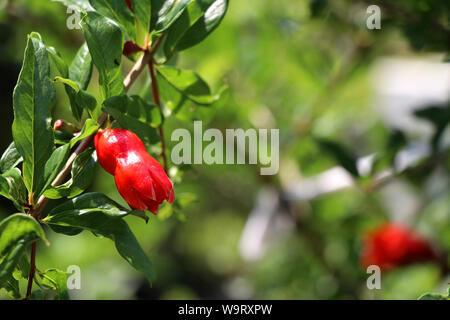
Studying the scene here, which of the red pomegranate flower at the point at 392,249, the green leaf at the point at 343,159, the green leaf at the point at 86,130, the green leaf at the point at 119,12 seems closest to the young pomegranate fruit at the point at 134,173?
the green leaf at the point at 86,130

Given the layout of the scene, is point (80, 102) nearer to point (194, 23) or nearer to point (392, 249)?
point (194, 23)

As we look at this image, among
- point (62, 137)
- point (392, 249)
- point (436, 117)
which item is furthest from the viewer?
point (392, 249)

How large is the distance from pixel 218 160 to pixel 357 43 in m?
0.42

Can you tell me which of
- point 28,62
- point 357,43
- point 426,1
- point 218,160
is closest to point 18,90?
point 28,62

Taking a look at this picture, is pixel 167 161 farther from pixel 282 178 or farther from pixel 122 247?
pixel 282 178

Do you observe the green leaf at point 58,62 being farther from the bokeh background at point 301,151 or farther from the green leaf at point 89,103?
the bokeh background at point 301,151

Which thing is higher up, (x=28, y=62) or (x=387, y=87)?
(x=387, y=87)

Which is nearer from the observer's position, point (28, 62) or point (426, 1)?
point (28, 62)

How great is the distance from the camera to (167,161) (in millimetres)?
605

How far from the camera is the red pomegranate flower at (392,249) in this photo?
1.14m

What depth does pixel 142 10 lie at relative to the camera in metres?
0.48

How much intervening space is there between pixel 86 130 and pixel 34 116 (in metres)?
0.05

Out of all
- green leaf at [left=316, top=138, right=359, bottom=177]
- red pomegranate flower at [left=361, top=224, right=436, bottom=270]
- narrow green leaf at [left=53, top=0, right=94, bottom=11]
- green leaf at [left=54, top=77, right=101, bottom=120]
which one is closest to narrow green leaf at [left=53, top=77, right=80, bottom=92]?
green leaf at [left=54, top=77, right=101, bottom=120]

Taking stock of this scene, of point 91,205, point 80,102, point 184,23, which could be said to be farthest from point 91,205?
point 184,23
